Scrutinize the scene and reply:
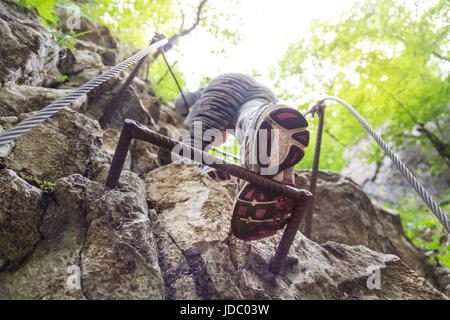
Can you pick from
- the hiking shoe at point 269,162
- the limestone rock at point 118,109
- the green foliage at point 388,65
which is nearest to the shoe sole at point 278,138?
the hiking shoe at point 269,162

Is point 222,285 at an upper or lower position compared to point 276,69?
lower

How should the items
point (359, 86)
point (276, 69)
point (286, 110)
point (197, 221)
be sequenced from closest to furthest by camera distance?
point (286, 110) → point (197, 221) → point (359, 86) → point (276, 69)

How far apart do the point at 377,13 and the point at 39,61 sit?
7.26m

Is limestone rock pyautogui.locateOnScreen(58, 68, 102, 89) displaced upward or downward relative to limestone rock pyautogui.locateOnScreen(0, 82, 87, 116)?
upward

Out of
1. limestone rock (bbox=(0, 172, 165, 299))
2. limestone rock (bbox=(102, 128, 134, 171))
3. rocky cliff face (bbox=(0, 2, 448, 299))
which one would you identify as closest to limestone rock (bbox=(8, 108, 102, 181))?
rocky cliff face (bbox=(0, 2, 448, 299))

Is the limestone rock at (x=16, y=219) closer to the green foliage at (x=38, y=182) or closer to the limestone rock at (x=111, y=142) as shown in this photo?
the green foliage at (x=38, y=182)

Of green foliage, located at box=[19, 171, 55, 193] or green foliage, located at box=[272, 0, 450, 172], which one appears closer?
green foliage, located at box=[19, 171, 55, 193]

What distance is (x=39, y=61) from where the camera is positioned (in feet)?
8.13

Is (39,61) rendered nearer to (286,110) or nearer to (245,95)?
(245,95)

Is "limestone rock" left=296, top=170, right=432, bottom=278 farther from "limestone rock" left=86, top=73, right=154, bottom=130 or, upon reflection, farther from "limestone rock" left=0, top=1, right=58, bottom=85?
"limestone rock" left=0, top=1, right=58, bottom=85

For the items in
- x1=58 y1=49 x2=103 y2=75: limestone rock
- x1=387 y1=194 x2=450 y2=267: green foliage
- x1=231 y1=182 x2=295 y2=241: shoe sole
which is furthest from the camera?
x1=387 y1=194 x2=450 y2=267: green foliage

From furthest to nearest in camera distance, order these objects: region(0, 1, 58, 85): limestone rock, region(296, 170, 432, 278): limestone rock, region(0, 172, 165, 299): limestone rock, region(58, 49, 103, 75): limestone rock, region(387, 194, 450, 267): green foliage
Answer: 1. region(387, 194, 450, 267): green foliage
2. region(296, 170, 432, 278): limestone rock
3. region(58, 49, 103, 75): limestone rock
4. region(0, 1, 58, 85): limestone rock
5. region(0, 172, 165, 299): limestone rock

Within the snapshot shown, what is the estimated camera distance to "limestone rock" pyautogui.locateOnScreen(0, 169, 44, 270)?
1.20 meters
